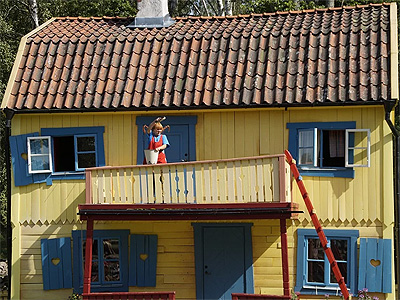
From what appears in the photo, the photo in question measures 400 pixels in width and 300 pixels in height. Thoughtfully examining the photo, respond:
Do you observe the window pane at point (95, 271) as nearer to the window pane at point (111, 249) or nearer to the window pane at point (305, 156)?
the window pane at point (111, 249)

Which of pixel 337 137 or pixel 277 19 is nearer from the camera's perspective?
pixel 337 137

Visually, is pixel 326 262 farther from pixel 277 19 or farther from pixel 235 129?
pixel 277 19

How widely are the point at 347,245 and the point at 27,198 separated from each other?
23.1ft

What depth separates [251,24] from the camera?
20.4 meters

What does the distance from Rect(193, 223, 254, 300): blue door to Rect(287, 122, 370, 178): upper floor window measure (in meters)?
1.92

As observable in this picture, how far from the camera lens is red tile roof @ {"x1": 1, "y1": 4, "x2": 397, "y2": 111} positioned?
18312mm

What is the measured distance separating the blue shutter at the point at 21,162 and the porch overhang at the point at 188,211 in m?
2.11

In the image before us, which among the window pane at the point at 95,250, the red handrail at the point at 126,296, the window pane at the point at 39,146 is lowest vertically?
the red handrail at the point at 126,296

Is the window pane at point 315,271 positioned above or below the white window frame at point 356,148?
below

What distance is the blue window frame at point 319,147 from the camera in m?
18.2

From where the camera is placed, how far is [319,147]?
18.4m

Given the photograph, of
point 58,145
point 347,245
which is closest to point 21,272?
point 58,145

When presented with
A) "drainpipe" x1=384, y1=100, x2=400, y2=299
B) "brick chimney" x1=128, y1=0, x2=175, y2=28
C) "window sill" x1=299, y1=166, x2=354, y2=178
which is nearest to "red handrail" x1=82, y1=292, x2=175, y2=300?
"window sill" x1=299, y1=166, x2=354, y2=178

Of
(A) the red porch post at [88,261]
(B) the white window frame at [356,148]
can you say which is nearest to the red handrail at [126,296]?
(A) the red porch post at [88,261]
